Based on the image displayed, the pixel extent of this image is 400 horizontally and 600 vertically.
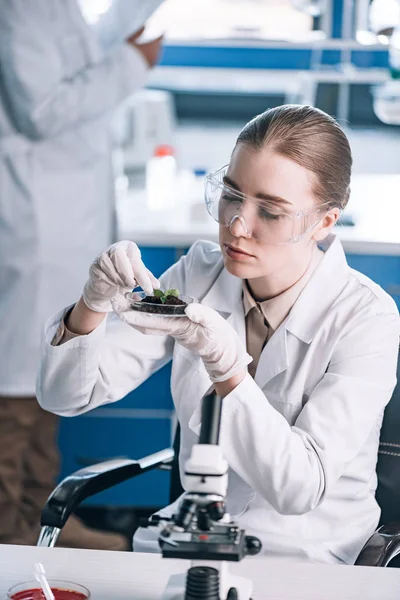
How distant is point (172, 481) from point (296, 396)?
13.9 inches

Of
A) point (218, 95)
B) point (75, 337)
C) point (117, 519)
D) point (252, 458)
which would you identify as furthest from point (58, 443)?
point (218, 95)

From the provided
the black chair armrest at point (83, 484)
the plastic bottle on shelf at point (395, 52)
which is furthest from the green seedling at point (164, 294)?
the plastic bottle on shelf at point (395, 52)

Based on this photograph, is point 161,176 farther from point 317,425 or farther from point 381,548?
point 381,548

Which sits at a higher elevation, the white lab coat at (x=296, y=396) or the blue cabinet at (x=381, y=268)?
the white lab coat at (x=296, y=396)

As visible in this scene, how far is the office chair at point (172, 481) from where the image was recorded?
155 cm

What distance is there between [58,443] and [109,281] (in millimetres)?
1605

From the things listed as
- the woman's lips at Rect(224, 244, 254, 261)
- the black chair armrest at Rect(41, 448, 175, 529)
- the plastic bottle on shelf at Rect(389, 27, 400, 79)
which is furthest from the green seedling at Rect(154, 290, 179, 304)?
the plastic bottle on shelf at Rect(389, 27, 400, 79)

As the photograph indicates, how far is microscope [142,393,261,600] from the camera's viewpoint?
1.01m

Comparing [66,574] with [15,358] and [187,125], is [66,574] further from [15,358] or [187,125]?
[187,125]

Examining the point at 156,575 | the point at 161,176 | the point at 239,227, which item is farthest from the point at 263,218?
the point at 161,176

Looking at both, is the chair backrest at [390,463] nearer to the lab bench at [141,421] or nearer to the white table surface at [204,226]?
the white table surface at [204,226]

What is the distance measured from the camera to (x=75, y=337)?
5.30 feet

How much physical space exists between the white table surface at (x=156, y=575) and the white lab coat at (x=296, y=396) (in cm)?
19

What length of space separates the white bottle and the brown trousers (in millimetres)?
923
